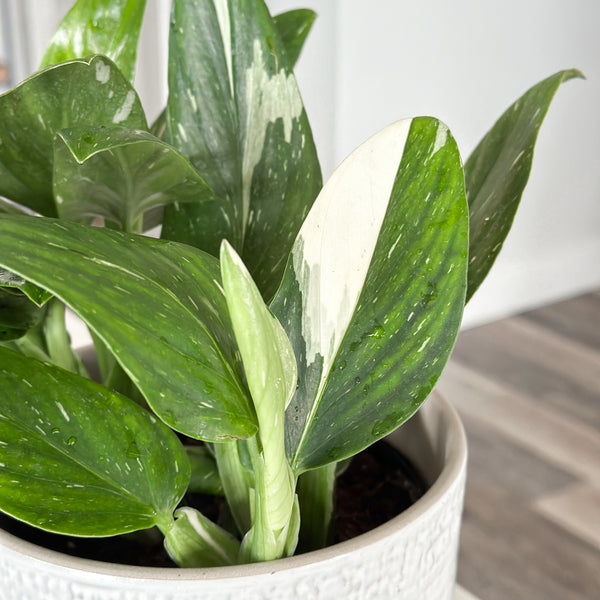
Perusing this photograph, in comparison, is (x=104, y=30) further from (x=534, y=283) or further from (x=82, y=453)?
(x=534, y=283)

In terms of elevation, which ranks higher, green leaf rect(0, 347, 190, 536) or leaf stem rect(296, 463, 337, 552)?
green leaf rect(0, 347, 190, 536)

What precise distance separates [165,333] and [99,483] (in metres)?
0.08

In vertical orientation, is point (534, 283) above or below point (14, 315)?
below

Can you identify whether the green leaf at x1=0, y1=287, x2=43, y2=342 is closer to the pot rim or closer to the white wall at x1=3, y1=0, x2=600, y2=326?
the pot rim

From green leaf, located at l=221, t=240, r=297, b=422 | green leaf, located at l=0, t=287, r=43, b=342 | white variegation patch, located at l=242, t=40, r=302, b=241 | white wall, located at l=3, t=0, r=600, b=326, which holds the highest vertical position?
white variegation patch, located at l=242, t=40, r=302, b=241

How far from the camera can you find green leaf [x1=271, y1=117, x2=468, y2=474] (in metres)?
0.24

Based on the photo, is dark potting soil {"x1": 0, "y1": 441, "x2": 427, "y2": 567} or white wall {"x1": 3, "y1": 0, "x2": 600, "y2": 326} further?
white wall {"x1": 3, "y1": 0, "x2": 600, "y2": 326}

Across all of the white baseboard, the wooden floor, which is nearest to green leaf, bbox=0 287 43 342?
the wooden floor

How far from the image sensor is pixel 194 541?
270 millimetres

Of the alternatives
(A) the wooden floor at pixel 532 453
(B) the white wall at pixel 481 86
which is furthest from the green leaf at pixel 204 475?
A: (B) the white wall at pixel 481 86

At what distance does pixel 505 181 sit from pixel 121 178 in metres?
0.14

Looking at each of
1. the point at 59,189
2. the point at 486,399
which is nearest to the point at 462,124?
the point at 486,399

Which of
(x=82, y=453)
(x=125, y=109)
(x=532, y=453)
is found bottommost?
(x=532, y=453)

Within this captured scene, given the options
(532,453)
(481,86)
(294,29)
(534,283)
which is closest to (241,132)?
(294,29)
